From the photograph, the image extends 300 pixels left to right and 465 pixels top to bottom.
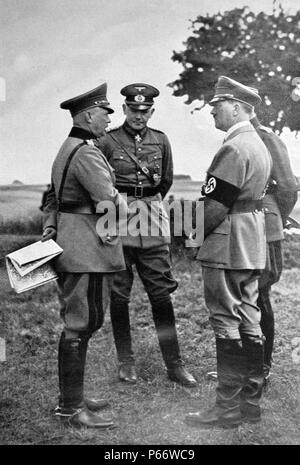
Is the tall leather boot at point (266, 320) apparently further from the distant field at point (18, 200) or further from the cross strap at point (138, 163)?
the distant field at point (18, 200)

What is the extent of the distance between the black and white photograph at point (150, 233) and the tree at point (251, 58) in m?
0.02

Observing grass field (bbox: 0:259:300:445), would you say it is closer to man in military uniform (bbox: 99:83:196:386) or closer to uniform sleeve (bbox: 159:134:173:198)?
man in military uniform (bbox: 99:83:196:386)

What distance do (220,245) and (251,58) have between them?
2.49 m

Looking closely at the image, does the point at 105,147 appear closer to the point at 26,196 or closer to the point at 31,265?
the point at 31,265

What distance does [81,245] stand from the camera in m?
3.43

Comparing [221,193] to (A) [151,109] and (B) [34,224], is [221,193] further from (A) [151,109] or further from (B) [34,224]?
(B) [34,224]

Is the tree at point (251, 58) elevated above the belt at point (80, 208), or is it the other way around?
the tree at point (251, 58)

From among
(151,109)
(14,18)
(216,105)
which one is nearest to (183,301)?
(151,109)

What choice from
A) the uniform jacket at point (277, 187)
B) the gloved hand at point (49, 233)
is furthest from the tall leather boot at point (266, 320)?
the gloved hand at point (49, 233)

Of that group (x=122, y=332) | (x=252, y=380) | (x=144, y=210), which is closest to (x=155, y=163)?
(x=144, y=210)

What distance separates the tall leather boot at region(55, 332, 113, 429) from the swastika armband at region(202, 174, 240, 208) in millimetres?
1252

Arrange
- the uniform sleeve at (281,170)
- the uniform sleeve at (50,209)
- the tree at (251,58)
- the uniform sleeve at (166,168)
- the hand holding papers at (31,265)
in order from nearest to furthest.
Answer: the hand holding papers at (31,265), the uniform sleeve at (50,209), the uniform sleeve at (281,170), the uniform sleeve at (166,168), the tree at (251,58)

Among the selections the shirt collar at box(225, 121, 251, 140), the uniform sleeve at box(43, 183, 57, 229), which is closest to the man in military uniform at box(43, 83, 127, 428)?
the uniform sleeve at box(43, 183, 57, 229)

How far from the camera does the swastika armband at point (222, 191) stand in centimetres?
341
